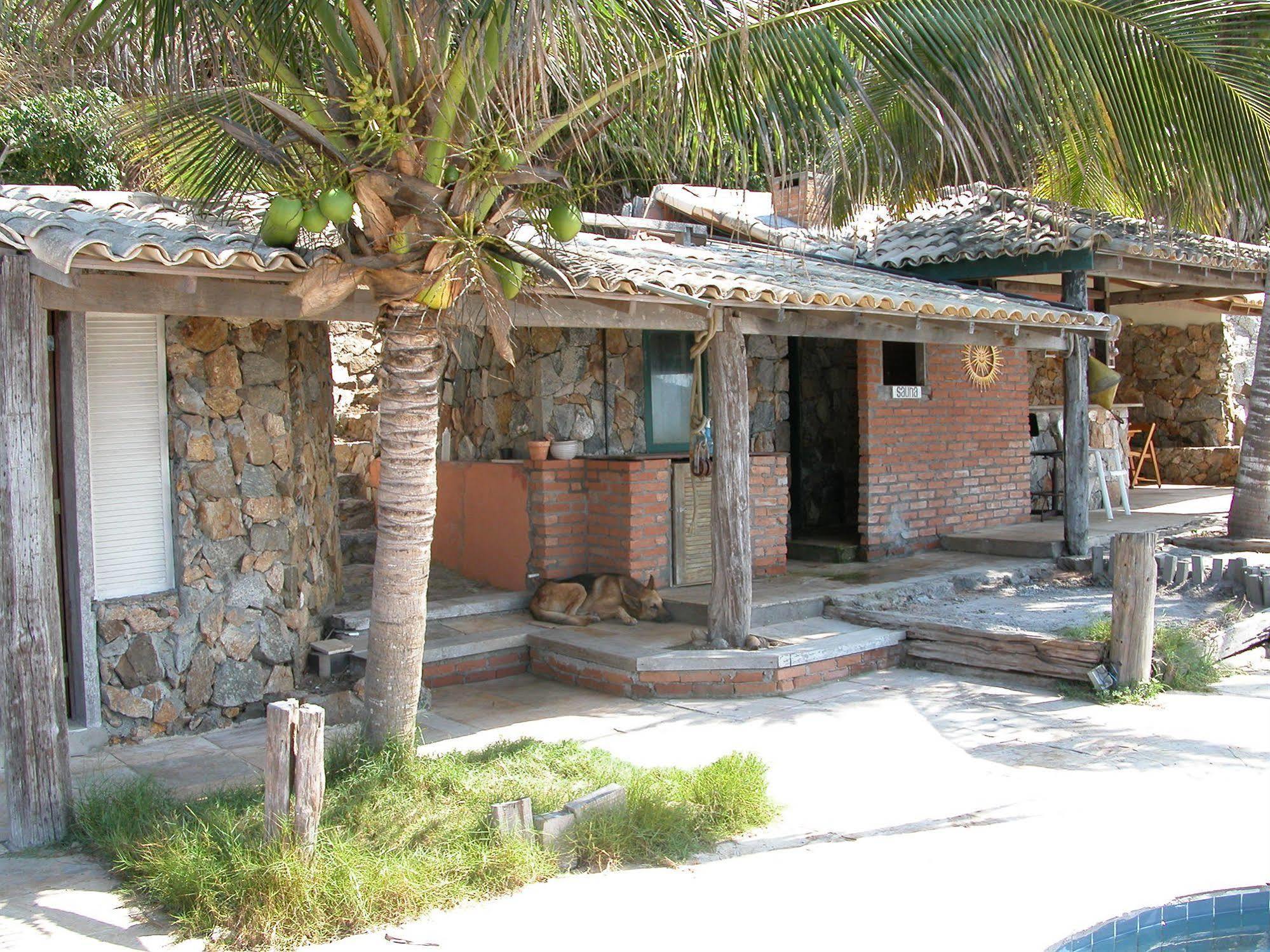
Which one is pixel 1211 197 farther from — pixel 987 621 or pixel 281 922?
pixel 281 922

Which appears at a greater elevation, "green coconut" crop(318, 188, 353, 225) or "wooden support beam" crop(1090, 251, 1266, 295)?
"wooden support beam" crop(1090, 251, 1266, 295)

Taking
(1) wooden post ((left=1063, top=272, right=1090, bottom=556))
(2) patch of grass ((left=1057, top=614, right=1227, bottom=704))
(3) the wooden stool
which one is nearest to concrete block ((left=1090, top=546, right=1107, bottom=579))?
(1) wooden post ((left=1063, top=272, right=1090, bottom=556))

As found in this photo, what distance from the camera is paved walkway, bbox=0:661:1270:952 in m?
4.49

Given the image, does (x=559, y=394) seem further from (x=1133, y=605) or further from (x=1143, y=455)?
(x=1143, y=455)

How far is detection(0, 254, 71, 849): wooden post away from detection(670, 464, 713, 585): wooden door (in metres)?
5.78

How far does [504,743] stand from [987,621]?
15.4 feet

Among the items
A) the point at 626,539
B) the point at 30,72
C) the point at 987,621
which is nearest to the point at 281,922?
the point at 30,72

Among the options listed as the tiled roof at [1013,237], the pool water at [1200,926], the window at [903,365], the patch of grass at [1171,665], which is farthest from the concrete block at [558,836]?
the window at [903,365]

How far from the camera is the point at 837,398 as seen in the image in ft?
44.9

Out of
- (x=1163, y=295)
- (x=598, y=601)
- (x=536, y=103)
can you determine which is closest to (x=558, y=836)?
(x=536, y=103)

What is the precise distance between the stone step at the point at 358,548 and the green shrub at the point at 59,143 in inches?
180

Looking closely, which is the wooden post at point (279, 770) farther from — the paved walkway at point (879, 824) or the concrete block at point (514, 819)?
the concrete block at point (514, 819)

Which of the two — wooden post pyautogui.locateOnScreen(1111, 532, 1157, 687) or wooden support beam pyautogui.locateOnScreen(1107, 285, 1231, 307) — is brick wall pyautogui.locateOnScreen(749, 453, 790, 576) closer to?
wooden post pyautogui.locateOnScreen(1111, 532, 1157, 687)

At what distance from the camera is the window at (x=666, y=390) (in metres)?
10.6
